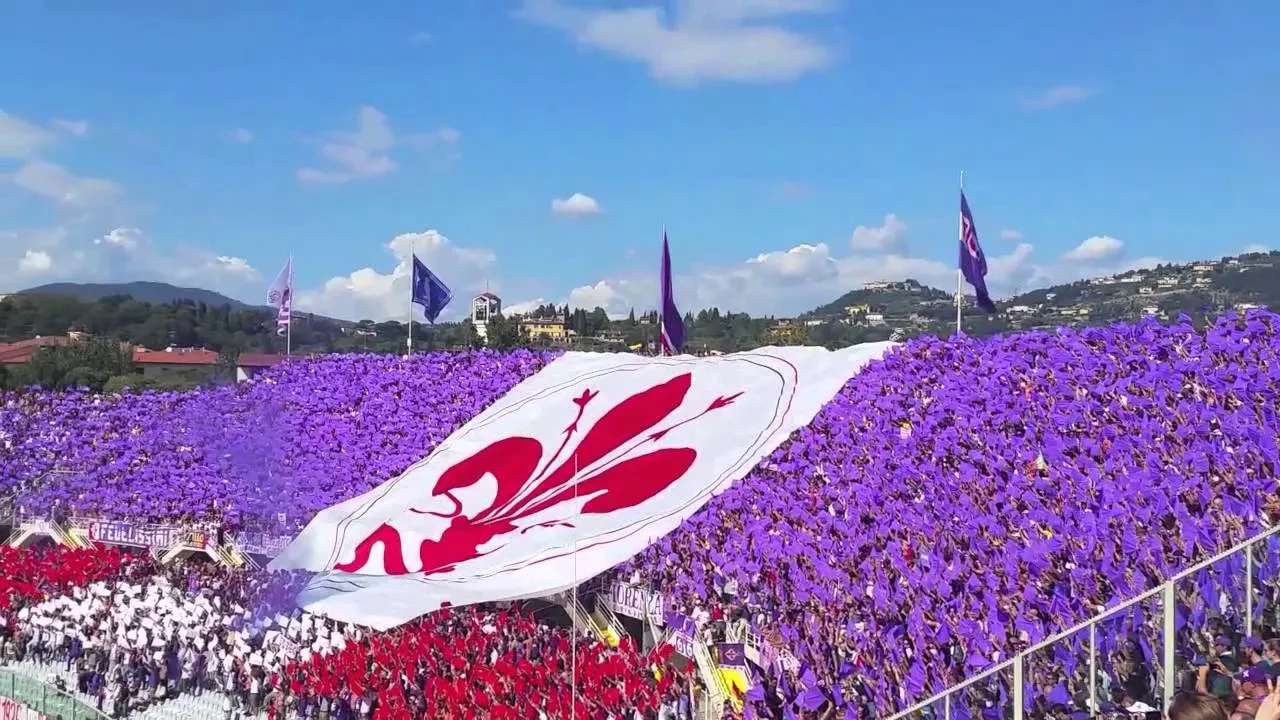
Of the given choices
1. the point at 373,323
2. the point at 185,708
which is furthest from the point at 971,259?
the point at 373,323

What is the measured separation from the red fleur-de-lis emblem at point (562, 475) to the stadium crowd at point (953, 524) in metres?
1.86

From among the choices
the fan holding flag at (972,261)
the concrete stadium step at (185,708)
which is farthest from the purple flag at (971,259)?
the concrete stadium step at (185,708)

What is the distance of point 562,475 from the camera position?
2128 centimetres

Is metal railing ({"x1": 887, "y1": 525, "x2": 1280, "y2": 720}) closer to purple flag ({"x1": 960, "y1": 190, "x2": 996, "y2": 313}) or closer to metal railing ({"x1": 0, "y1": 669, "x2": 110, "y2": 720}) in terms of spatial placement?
metal railing ({"x1": 0, "y1": 669, "x2": 110, "y2": 720})

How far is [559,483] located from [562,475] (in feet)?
0.79

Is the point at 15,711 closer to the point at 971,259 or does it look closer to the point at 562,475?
the point at 562,475

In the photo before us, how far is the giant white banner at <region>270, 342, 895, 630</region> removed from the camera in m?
17.5

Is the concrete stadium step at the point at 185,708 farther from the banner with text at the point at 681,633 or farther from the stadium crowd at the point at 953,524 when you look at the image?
the banner with text at the point at 681,633

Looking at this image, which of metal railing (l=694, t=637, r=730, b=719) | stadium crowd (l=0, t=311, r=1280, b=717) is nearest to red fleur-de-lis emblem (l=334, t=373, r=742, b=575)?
stadium crowd (l=0, t=311, r=1280, b=717)

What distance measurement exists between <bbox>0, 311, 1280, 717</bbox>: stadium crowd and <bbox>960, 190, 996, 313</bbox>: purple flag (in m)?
1.18

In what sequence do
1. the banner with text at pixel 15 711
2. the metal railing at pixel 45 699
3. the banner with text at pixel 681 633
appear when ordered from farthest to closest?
the banner with text at pixel 681 633
the banner with text at pixel 15 711
the metal railing at pixel 45 699

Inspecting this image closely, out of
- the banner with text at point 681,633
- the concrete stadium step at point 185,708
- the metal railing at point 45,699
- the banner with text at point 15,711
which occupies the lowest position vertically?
the concrete stadium step at point 185,708

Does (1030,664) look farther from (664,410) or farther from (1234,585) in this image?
(664,410)

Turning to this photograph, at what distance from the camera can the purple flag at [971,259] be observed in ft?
70.4
